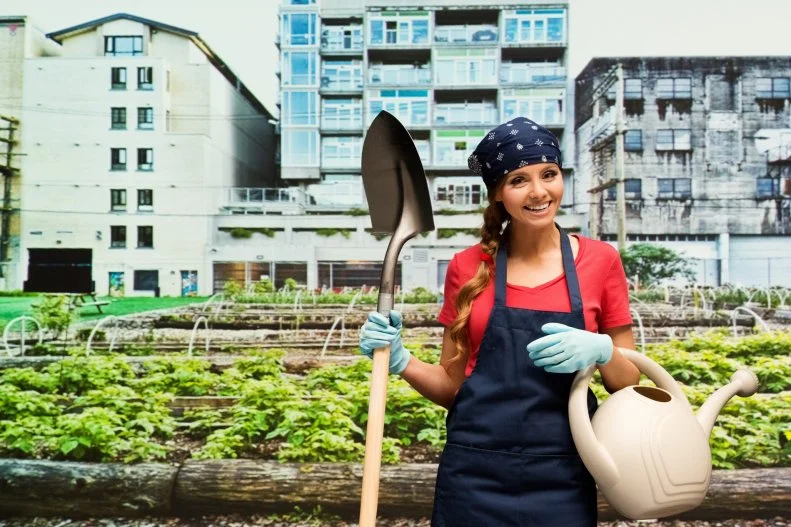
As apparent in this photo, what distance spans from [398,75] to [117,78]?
5.39 feet

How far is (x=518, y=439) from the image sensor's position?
4.14 feet

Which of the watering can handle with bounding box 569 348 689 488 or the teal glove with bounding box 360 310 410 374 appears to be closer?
the watering can handle with bounding box 569 348 689 488

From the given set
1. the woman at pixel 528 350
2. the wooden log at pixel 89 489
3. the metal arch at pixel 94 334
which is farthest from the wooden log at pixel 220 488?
the woman at pixel 528 350

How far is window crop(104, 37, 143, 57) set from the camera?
11.8ft

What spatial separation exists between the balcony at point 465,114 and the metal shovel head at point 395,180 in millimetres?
2124

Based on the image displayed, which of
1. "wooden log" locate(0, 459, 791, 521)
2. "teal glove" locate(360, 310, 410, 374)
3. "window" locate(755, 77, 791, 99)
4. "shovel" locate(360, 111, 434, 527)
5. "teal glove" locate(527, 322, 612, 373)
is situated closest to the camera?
"teal glove" locate(527, 322, 612, 373)

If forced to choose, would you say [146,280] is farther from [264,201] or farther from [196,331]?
[264,201]

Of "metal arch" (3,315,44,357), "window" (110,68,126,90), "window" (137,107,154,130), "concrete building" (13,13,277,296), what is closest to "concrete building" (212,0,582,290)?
"concrete building" (13,13,277,296)

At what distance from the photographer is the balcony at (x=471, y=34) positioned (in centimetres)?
367

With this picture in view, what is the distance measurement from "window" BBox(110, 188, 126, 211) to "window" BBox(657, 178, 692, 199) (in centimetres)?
314

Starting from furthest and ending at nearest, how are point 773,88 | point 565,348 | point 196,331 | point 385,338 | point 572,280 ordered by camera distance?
point 196,331, point 773,88, point 385,338, point 572,280, point 565,348

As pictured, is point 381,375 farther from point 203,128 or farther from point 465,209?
point 203,128

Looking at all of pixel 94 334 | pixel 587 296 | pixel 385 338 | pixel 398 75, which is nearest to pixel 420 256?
pixel 398 75

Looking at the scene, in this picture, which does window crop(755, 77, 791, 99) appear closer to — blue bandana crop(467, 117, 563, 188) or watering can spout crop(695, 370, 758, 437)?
watering can spout crop(695, 370, 758, 437)
